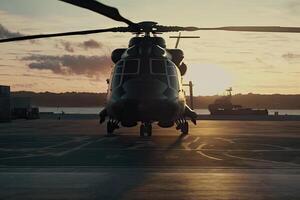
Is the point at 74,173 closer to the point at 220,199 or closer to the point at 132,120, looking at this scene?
the point at 220,199

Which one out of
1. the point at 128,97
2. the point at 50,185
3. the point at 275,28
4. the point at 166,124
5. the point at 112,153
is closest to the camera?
the point at 50,185

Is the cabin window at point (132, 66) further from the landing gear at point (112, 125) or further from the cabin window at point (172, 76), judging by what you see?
the landing gear at point (112, 125)

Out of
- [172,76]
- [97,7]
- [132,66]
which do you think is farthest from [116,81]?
[97,7]

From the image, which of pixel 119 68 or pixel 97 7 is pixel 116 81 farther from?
pixel 97 7

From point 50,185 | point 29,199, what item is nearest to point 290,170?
point 50,185

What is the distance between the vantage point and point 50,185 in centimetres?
1236

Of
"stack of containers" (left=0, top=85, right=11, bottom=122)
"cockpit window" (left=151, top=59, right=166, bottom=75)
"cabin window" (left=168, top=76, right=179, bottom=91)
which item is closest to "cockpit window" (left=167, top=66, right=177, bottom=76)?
"cabin window" (left=168, top=76, right=179, bottom=91)

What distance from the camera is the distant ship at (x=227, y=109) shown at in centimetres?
11251

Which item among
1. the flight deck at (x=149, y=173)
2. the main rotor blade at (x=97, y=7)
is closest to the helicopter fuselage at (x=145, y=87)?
the flight deck at (x=149, y=173)

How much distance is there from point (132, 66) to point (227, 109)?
9103cm

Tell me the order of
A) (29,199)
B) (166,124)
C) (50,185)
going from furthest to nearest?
(166,124) → (50,185) → (29,199)

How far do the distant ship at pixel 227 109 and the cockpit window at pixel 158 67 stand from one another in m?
86.2

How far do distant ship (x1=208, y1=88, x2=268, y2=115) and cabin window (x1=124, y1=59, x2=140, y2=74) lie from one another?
86720 mm

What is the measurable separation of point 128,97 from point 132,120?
120 cm
